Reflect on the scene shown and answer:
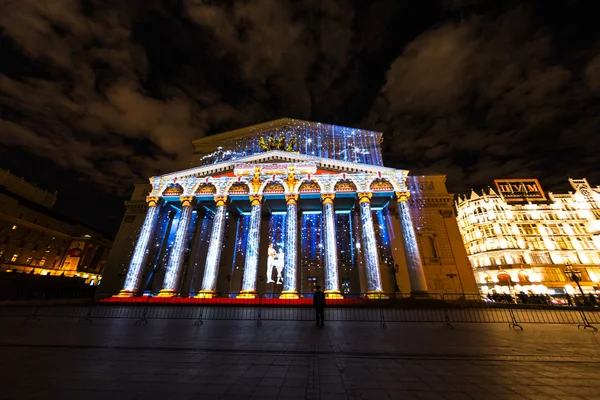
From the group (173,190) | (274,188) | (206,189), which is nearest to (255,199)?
(274,188)

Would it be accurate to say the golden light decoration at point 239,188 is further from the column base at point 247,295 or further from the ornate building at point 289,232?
the column base at point 247,295

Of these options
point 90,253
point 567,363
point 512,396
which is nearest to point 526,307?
point 567,363

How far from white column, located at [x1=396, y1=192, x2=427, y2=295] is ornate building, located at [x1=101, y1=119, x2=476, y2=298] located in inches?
3.3

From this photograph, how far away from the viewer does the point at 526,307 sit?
20141 mm

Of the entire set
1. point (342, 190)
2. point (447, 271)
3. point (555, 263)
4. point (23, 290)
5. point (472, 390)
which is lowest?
point (472, 390)

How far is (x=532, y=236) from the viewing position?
49.5m

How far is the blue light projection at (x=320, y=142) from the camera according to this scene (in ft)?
103

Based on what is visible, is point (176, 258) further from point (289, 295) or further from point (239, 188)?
point (289, 295)

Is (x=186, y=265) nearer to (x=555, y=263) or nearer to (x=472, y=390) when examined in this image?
(x=472, y=390)

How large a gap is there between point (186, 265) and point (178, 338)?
2158 cm

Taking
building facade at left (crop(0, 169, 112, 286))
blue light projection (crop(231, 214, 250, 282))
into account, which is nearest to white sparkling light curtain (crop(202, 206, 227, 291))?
blue light projection (crop(231, 214, 250, 282))

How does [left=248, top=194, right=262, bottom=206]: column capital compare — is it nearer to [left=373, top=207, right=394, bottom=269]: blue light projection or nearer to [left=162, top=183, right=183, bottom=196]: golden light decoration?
[left=162, top=183, right=183, bottom=196]: golden light decoration

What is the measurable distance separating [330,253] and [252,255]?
273 inches

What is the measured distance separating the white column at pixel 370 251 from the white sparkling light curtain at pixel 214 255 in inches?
525
